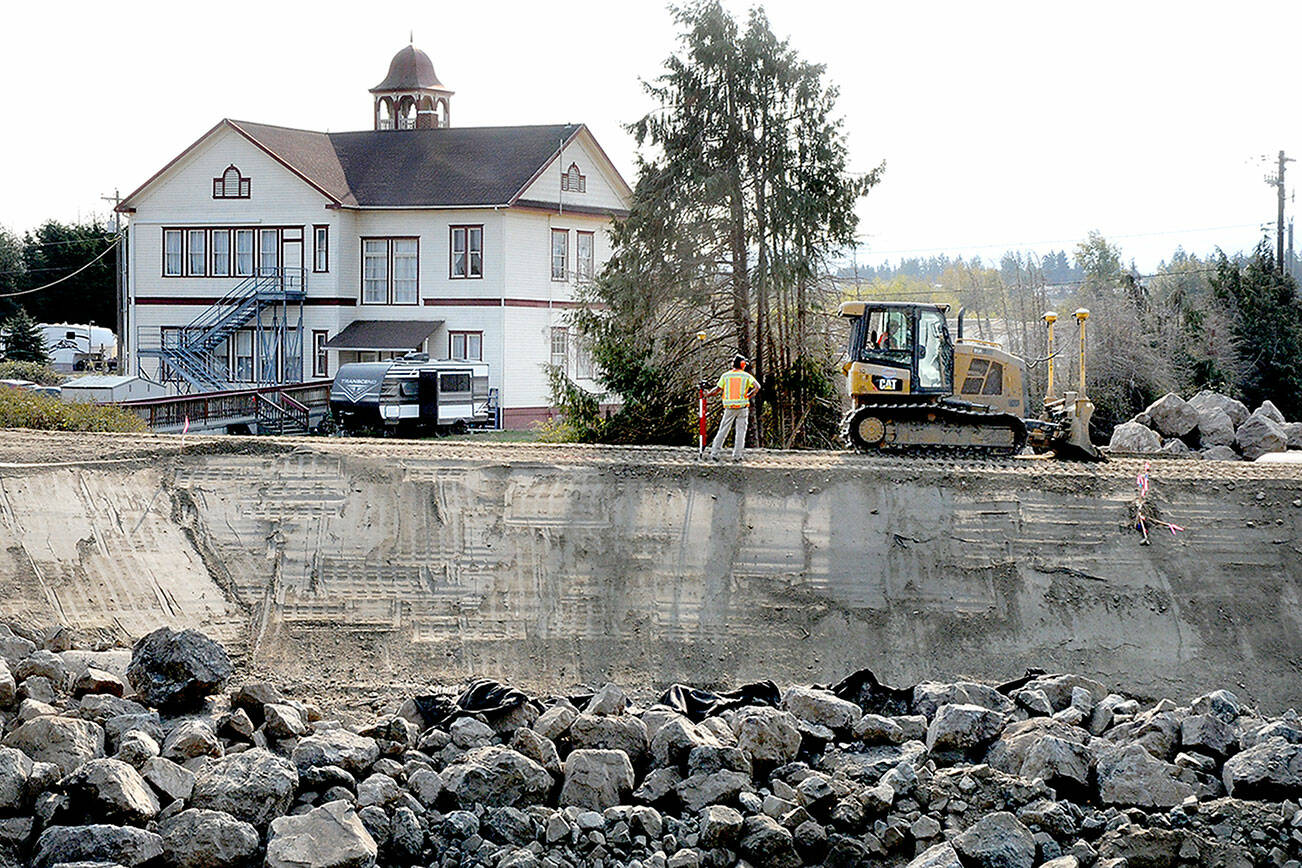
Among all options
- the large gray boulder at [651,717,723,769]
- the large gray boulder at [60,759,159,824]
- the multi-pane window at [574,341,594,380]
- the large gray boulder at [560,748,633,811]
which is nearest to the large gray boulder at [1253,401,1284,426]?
the multi-pane window at [574,341,594,380]

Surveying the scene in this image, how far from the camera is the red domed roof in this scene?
50062 millimetres

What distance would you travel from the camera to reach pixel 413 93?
5012 cm

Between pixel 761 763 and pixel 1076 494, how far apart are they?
8631mm

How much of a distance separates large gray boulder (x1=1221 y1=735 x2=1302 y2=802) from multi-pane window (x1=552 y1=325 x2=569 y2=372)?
107 feet

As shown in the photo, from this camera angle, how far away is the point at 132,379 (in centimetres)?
3916

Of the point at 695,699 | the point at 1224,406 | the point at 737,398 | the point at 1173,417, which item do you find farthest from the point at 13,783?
the point at 1224,406

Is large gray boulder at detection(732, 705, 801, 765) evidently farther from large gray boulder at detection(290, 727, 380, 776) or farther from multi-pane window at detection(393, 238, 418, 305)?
multi-pane window at detection(393, 238, 418, 305)

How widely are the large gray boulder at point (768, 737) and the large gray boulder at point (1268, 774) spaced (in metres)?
3.97

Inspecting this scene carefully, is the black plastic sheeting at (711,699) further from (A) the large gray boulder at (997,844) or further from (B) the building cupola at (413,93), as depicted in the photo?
(B) the building cupola at (413,93)

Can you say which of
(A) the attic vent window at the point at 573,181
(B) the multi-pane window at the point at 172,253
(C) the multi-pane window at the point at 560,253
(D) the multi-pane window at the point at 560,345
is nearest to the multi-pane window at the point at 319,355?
(B) the multi-pane window at the point at 172,253

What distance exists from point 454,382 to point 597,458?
52.2 feet

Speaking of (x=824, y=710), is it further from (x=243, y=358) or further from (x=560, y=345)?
(x=243, y=358)

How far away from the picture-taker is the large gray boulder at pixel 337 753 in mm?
12703

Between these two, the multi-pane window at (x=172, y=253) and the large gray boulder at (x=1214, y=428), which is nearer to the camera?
the large gray boulder at (x=1214, y=428)
